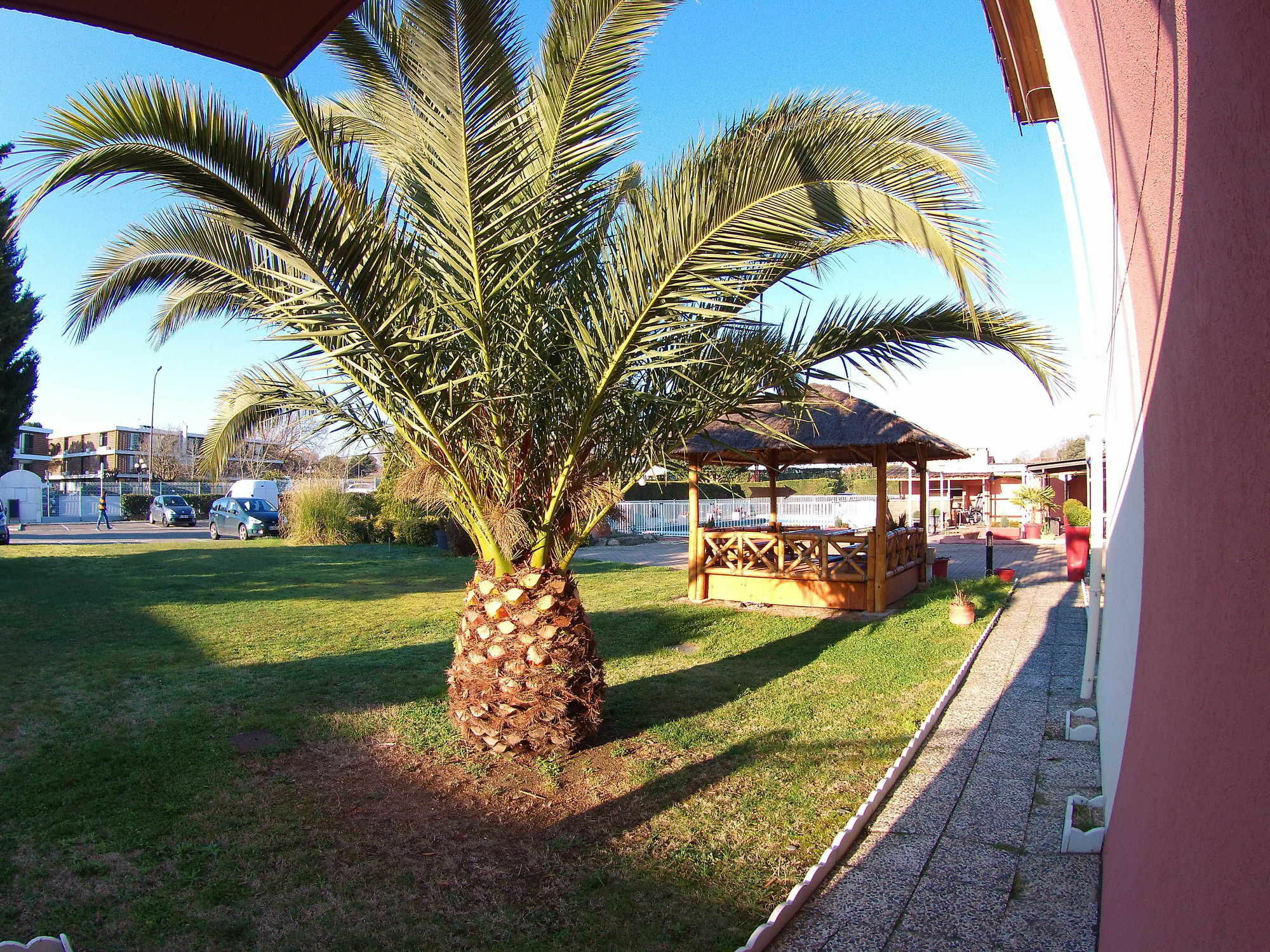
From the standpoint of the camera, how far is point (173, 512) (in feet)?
119

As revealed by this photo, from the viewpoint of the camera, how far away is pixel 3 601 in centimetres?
1172

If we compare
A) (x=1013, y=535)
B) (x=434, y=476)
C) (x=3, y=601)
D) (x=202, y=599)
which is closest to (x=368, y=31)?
(x=434, y=476)

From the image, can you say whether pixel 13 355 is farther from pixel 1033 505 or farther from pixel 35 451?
pixel 35 451

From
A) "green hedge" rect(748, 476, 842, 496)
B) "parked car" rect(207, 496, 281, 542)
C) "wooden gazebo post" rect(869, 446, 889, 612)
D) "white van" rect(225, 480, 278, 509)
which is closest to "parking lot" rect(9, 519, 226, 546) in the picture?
"parked car" rect(207, 496, 281, 542)

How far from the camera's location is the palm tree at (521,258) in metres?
4.45

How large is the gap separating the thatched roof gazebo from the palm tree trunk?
19.8 feet

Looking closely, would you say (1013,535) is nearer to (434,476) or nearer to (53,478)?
(434,476)

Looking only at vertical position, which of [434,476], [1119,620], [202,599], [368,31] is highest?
[368,31]

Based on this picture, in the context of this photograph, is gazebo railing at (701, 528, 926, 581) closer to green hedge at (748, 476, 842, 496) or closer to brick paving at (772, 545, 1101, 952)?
brick paving at (772, 545, 1101, 952)

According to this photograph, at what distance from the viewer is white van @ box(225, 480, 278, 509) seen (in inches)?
1257

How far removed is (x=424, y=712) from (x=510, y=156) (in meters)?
4.51

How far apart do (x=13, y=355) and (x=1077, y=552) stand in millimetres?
21891

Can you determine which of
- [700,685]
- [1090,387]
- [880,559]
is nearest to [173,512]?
[880,559]

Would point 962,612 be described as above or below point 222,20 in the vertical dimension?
below
